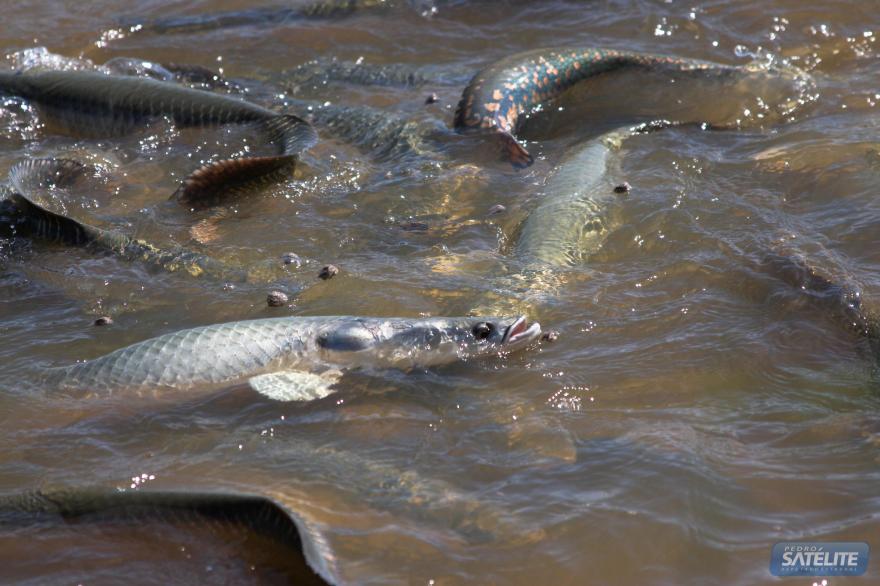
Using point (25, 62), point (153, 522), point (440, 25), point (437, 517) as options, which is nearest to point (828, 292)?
point (437, 517)

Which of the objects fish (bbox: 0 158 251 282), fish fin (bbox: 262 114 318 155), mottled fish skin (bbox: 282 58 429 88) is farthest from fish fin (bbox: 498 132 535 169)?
fish (bbox: 0 158 251 282)

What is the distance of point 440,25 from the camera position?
9.31 m

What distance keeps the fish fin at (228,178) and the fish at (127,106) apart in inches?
12.0

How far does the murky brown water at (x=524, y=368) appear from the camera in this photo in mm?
3477

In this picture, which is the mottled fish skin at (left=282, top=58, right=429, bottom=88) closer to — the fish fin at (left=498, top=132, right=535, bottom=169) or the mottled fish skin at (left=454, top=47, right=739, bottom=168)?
the mottled fish skin at (left=454, top=47, right=739, bottom=168)

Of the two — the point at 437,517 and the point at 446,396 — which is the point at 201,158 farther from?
the point at 437,517

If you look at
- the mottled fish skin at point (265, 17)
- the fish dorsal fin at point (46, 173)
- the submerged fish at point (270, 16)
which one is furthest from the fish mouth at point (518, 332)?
the mottled fish skin at point (265, 17)

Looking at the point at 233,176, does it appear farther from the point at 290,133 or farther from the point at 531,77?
the point at 531,77

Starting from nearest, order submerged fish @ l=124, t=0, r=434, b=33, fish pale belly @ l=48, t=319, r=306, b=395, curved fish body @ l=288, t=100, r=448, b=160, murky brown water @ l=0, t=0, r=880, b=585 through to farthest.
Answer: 1. murky brown water @ l=0, t=0, r=880, b=585
2. fish pale belly @ l=48, t=319, r=306, b=395
3. curved fish body @ l=288, t=100, r=448, b=160
4. submerged fish @ l=124, t=0, r=434, b=33

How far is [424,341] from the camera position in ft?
15.2

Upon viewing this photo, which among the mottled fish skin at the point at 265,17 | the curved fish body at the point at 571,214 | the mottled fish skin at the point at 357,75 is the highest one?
the mottled fish skin at the point at 265,17

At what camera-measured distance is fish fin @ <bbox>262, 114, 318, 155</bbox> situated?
6578 mm

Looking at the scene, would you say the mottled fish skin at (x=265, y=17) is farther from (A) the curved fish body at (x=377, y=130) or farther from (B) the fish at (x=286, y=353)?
(B) the fish at (x=286, y=353)

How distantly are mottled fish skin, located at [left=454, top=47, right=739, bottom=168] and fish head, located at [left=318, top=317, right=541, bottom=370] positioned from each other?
2423 mm
